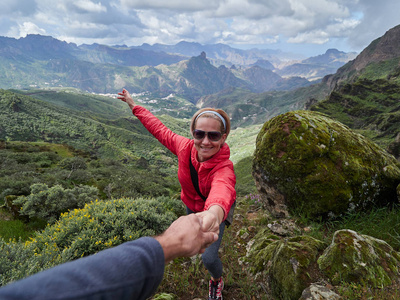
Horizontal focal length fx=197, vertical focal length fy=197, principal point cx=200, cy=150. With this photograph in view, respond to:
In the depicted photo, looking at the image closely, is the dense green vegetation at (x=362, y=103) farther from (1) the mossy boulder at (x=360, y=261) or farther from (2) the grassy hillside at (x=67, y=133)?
(1) the mossy boulder at (x=360, y=261)

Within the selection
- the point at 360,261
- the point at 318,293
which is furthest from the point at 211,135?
the point at 360,261

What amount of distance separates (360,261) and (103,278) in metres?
4.28

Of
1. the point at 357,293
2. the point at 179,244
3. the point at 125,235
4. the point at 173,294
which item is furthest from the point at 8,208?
the point at 357,293

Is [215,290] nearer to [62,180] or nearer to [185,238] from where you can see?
[185,238]

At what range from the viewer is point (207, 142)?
11.6ft

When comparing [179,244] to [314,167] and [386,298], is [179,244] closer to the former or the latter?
[386,298]

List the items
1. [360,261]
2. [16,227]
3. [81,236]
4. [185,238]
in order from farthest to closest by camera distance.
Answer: [16,227] → [81,236] → [360,261] → [185,238]

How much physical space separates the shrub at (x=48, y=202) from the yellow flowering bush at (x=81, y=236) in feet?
9.37

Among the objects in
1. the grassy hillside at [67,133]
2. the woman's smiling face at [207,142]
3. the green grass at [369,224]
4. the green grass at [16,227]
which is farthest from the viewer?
the grassy hillside at [67,133]

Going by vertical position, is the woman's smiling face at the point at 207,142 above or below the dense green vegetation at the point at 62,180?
above

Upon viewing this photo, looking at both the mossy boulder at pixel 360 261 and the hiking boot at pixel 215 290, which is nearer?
the mossy boulder at pixel 360 261

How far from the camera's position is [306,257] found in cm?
395

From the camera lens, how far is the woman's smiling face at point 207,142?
3.57m

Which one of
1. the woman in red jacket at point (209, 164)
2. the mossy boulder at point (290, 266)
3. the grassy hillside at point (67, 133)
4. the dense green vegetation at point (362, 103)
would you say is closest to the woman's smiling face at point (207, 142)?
the woman in red jacket at point (209, 164)
